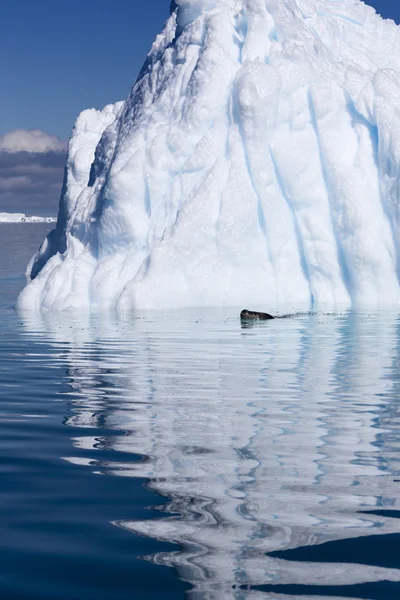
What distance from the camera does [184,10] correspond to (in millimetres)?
26812

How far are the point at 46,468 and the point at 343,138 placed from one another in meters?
19.7

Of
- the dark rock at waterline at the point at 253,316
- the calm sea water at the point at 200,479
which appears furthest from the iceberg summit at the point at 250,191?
the calm sea water at the point at 200,479

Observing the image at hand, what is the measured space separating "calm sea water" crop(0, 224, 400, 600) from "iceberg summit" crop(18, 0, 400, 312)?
33.8 ft

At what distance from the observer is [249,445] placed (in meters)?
7.09

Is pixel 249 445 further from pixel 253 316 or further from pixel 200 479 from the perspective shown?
pixel 253 316

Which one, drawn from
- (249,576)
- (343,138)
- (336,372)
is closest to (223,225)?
(343,138)

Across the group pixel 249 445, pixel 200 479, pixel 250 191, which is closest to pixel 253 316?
pixel 250 191

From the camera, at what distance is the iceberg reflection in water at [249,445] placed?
4.43 meters

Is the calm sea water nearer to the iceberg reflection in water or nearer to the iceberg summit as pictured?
the iceberg reflection in water

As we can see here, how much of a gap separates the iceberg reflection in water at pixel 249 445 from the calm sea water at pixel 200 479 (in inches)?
0.7

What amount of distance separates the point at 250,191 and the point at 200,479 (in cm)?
1830

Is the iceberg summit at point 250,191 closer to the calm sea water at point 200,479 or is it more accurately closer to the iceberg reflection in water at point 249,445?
the iceberg reflection in water at point 249,445

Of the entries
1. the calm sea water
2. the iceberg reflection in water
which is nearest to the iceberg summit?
the iceberg reflection in water

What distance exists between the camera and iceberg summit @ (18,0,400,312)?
76.1 feet
